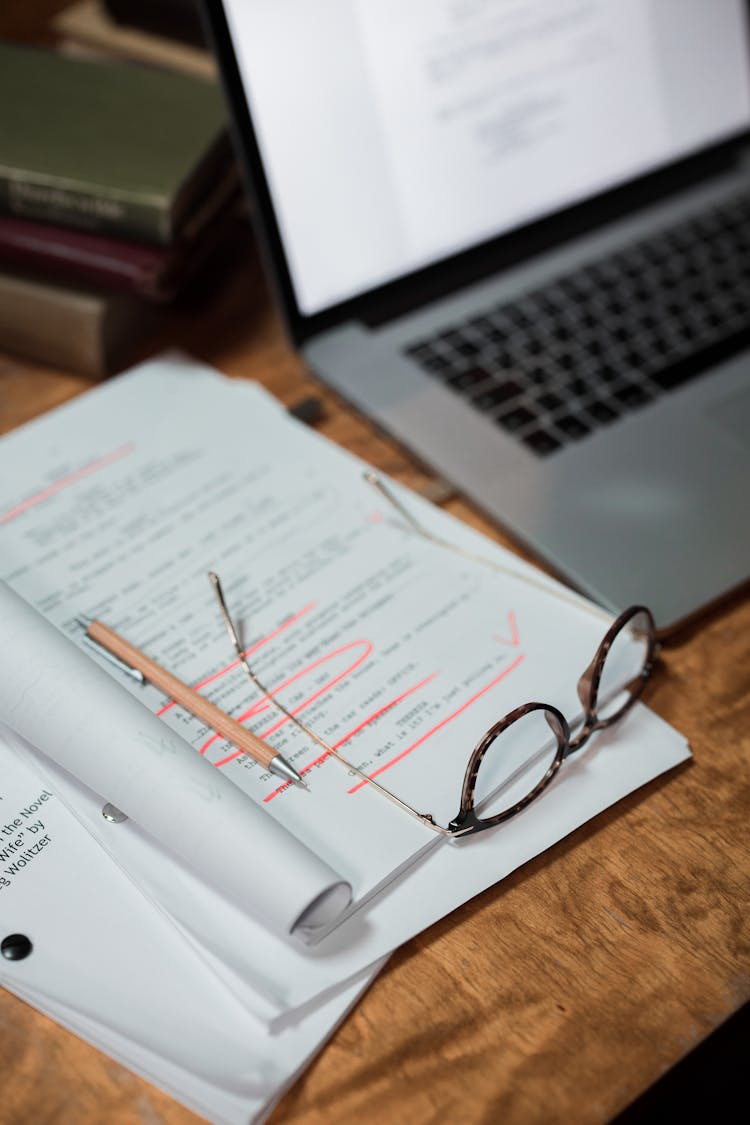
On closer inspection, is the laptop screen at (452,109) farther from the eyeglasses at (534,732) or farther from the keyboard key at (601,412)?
the eyeglasses at (534,732)

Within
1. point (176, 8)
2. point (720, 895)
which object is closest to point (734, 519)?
point (720, 895)

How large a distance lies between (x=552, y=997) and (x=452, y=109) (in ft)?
1.82

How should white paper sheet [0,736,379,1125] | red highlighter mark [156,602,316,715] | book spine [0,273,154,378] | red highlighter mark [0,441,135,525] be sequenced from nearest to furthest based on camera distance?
1. white paper sheet [0,736,379,1125]
2. red highlighter mark [156,602,316,715]
3. red highlighter mark [0,441,135,525]
4. book spine [0,273,154,378]

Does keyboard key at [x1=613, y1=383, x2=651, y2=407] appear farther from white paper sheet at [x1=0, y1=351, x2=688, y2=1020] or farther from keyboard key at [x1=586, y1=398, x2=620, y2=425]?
white paper sheet at [x1=0, y1=351, x2=688, y2=1020]

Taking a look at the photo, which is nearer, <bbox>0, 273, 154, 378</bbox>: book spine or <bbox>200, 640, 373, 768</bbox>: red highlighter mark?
<bbox>200, 640, 373, 768</bbox>: red highlighter mark

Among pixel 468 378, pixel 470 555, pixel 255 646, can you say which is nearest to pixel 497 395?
pixel 468 378

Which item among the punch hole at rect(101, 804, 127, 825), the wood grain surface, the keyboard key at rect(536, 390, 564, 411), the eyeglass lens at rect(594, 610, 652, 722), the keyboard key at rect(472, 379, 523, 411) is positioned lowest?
the wood grain surface

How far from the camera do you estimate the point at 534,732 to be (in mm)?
520

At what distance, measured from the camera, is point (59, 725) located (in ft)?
1.55

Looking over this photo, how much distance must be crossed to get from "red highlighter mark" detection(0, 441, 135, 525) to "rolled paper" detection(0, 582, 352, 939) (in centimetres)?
13

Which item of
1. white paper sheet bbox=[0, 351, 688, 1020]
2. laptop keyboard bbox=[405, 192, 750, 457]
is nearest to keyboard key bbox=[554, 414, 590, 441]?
laptop keyboard bbox=[405, 192, 750, 457]

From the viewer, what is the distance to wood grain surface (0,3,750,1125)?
1.38ft

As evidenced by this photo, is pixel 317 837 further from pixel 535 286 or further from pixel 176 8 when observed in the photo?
pixel 176 8

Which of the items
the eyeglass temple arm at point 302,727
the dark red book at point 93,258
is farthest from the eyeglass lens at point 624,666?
the dark red book at point 93,258
